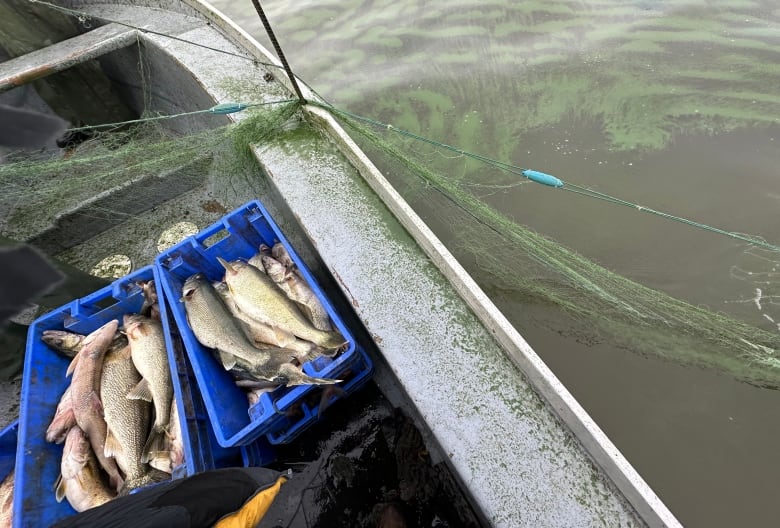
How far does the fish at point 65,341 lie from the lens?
8.57 ft

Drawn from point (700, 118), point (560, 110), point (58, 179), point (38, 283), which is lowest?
point (700, 118)

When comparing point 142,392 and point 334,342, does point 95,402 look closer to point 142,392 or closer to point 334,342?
point 142,392

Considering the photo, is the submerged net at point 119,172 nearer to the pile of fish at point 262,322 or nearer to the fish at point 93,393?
the pile of fish at point 262,322

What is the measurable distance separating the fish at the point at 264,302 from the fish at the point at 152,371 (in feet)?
1.90

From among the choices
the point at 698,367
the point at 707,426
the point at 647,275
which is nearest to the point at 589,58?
the point at 647,275

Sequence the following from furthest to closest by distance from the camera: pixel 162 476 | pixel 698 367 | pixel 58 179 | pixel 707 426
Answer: pixel 58 179 < pixel 698 367 < pixel 707 426 < pixel 162 476

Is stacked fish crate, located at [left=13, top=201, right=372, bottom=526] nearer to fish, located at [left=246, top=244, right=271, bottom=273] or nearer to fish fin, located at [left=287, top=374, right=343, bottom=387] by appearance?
fish fin, located at [left=287, top=374, right=343, bottom=387]

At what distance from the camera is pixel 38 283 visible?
2.88 metres

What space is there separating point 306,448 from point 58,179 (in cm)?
330

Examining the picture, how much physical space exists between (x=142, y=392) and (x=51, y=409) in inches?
22.6

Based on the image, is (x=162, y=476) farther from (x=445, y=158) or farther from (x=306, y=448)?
(x=445, y=158)

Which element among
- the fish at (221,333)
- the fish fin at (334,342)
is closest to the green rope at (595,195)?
the fish fin at (334,342)

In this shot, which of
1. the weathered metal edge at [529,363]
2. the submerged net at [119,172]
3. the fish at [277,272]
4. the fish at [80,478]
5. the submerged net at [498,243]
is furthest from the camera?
the submerged net at [119,172]

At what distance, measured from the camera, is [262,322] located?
9.02ft
